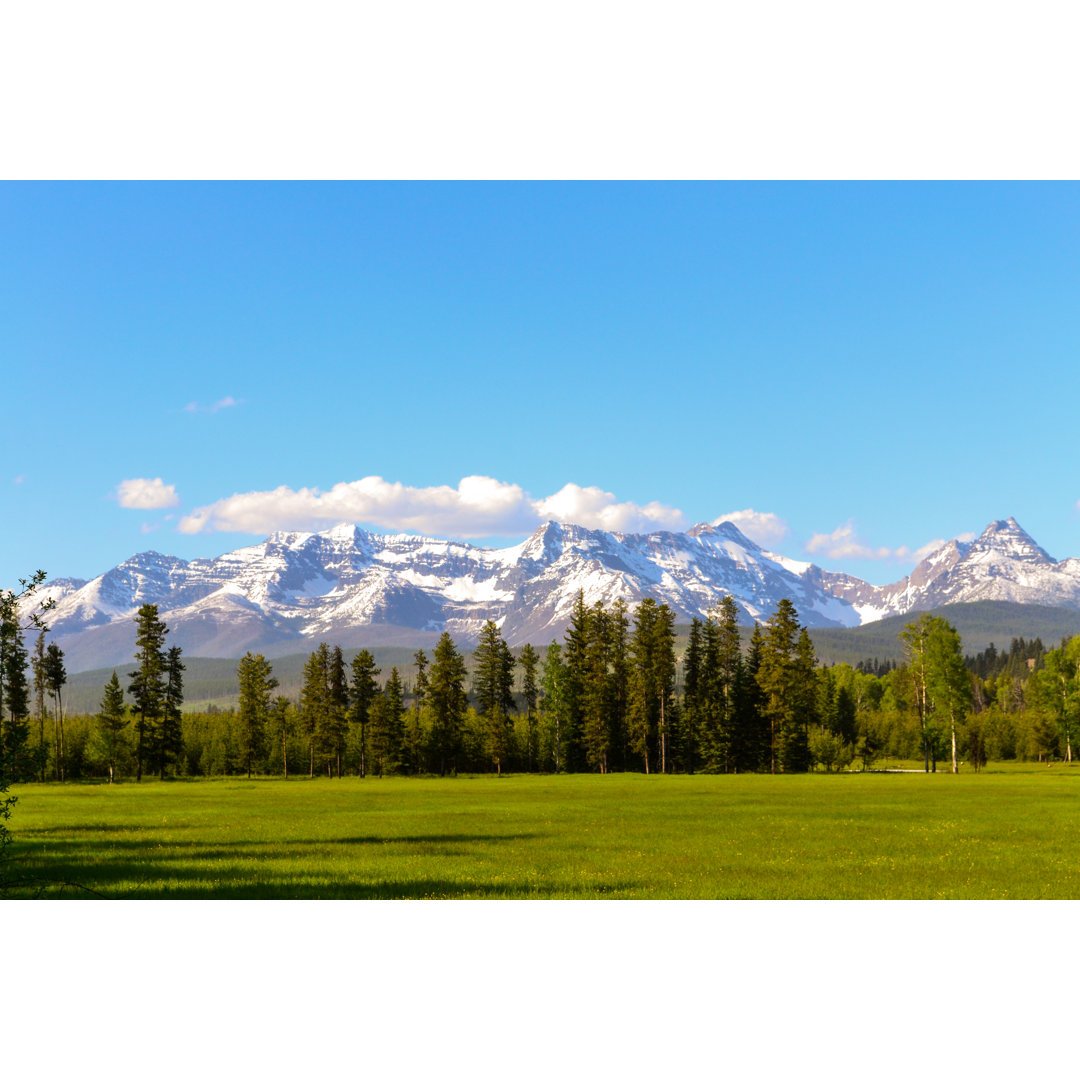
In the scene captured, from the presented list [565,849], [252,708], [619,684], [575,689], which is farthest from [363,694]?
[565,849]

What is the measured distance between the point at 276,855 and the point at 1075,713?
381 ft

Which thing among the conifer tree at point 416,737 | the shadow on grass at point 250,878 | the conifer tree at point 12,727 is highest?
the conifer tree at point 12,727

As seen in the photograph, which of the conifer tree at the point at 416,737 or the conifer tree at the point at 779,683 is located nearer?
the conifer tree at the point at 779,683

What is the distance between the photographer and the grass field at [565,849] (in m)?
21.4

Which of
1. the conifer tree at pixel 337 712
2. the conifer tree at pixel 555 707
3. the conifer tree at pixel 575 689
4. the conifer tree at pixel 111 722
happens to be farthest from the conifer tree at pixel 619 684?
the conifer tree at pixel 111 722

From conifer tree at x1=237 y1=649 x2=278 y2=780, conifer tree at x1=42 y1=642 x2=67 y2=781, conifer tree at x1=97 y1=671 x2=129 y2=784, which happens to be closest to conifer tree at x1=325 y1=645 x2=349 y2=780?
conifer tree at x1=237 y1=649 x2=278 y2=780

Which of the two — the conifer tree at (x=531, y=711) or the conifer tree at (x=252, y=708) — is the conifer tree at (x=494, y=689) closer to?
the conifer tree at (x=531, y=711)

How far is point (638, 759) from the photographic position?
362ft

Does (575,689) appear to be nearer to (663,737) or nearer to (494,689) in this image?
(663,737)

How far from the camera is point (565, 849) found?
28.5 meters
